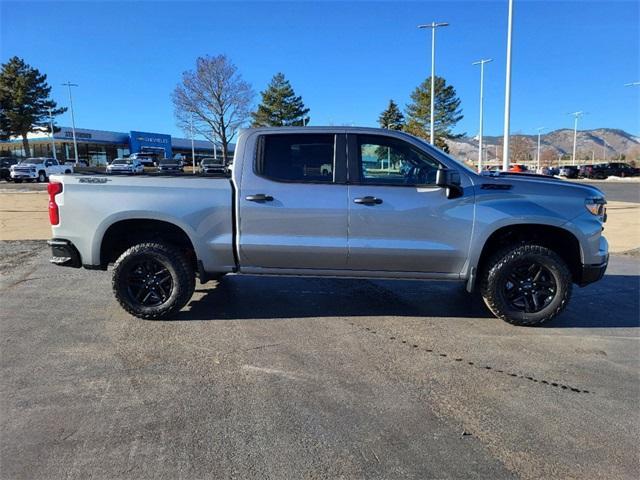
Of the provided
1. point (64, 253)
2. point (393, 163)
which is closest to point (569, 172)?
point (393, 163)

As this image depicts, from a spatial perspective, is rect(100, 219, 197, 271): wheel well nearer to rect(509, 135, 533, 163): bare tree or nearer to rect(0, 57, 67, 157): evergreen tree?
rect(0, 57, 67, 157): evergreen tree

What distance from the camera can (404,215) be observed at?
15.7 feet

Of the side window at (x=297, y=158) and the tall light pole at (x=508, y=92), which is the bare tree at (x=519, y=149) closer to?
the tall light pole at (x=508, y=92)

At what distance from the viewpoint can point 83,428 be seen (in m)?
3.00

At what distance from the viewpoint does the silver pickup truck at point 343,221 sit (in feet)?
15.7

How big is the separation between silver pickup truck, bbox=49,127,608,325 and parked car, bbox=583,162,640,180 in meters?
58.1

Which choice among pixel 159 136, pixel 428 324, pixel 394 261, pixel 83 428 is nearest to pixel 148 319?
pixel 83 428

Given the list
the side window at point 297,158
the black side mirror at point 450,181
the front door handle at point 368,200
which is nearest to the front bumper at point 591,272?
the black side mirror at point 450,181

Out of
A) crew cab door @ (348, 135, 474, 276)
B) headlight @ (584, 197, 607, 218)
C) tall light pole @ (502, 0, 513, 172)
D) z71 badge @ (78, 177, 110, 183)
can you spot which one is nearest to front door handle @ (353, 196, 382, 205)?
crew cab door @ (348, 135, 474, 276)

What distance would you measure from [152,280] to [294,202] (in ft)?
5.73

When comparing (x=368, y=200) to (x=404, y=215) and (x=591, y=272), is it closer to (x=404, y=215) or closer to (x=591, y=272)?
(x=404, y=215)

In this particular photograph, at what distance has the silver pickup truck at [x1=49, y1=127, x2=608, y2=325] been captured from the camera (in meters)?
4.78

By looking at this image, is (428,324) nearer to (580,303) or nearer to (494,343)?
(494,343)

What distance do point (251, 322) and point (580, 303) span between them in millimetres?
4073
